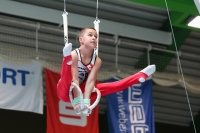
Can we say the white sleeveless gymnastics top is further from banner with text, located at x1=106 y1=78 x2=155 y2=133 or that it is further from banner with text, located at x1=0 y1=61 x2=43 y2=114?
banner with text, located at x1=106 y1=78 x2=155 y2=133

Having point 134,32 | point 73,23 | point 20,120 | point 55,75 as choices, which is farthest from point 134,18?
point 20,120

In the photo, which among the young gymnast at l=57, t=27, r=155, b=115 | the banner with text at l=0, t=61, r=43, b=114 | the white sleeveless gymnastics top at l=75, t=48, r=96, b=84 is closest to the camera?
the young gymnast at l=57, t=27, r=155, b=115

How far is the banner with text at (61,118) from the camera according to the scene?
25.0 ft

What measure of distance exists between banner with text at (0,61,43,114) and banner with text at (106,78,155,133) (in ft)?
3.66

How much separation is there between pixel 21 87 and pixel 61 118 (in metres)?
0.72

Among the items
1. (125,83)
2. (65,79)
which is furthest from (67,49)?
(125,83)

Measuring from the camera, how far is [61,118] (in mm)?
7703

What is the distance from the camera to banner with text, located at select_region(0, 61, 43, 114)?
7477 mm

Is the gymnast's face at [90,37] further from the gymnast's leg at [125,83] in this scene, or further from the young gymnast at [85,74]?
the gymnast's leg at [125,83]

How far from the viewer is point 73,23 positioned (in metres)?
8.09

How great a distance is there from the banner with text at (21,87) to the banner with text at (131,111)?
112 cm

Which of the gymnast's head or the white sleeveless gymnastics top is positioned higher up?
the gymnast's head

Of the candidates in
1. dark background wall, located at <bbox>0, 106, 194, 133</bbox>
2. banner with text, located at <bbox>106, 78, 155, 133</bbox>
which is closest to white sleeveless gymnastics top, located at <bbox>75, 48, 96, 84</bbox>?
banner with text, located at <bbox>106, 78, 155, 133</bbox>

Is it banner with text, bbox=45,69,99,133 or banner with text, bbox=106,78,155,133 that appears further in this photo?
banner with text, bbox=106,78,155,133
